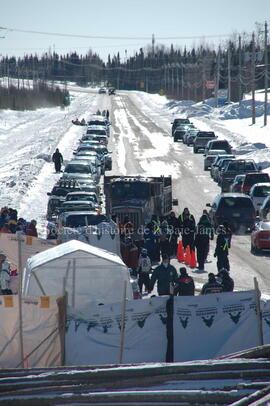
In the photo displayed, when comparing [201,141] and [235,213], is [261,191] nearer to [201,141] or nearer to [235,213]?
[235,213]

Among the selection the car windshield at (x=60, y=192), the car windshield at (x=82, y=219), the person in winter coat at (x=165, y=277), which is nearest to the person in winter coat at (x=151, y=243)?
the car windshield at (x=82, y=219)

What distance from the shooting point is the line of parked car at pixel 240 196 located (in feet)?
86.6

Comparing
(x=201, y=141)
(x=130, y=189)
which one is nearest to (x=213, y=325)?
(x=130, y=189)

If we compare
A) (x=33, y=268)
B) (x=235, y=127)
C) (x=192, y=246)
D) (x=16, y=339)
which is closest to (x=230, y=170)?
(x=192, y=246)

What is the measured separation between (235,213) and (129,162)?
2380 cm

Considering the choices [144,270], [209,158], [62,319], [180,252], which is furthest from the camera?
[209,158]

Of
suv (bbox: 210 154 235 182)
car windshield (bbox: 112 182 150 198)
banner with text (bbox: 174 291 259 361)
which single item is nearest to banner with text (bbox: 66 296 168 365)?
banner with text (bbox: 174 291 259 361)

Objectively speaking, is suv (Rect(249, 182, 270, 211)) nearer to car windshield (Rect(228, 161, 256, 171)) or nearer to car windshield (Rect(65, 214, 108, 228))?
car windshield (Rect(228, 161, 256, 171))

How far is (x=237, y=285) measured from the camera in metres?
21.3

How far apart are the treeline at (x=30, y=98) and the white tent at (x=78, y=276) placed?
103 meters

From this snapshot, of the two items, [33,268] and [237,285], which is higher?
[33,268]

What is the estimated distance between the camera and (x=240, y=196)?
30344 millimetres

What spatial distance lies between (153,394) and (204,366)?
Answer: 865 millimetres

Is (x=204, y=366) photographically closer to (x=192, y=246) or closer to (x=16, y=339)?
(x=16, y=339)
